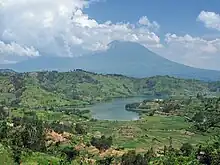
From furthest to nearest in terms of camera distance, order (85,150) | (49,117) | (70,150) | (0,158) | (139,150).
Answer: (49,117), (139,150), (85,150), (70,150), (0,158)

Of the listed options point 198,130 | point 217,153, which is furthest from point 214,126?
point 217,153

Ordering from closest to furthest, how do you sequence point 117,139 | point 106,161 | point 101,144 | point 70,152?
point 106,161 → point 70,152 → point 101,144 → point 117,139

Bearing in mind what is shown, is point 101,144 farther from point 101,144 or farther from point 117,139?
point 117,139

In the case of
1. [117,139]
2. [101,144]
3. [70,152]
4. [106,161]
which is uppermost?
[70,152]

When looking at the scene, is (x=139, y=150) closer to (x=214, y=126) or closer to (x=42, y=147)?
(x=42, y=147)

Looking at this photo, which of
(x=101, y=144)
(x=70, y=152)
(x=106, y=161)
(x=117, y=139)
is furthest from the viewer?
(x=117, y=139)

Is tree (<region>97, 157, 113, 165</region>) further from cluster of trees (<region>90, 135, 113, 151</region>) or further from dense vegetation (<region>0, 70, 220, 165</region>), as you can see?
cluster of trees (<region>90, 135, 113, 151</region>)


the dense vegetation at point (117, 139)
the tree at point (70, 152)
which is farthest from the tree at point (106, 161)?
the tree at point (70, 152)

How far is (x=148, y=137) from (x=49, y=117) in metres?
47.8

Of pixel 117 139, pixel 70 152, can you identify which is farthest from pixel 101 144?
pixel 117 139

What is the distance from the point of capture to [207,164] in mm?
58781

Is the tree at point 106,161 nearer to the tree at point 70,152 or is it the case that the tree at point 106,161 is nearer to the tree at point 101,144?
the tree at point 70,152

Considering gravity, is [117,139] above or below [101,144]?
below

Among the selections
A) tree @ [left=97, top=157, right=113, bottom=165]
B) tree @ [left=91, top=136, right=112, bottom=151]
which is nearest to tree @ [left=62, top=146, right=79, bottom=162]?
tree @ [left=97, top=157, right=113, bottom=165]
